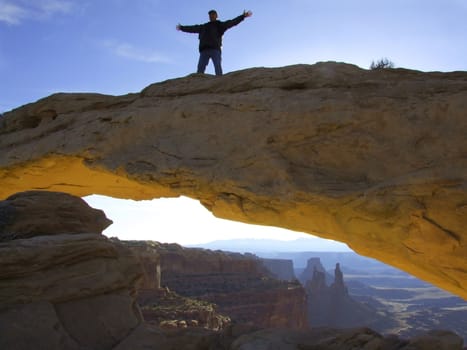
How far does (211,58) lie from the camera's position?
9195mm

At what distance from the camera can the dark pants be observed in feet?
29.7

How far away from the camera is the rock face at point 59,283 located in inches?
273

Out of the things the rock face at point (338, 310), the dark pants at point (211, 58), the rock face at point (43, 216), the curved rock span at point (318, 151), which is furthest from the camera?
the rock face at point (338, 310)

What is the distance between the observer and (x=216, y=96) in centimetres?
786

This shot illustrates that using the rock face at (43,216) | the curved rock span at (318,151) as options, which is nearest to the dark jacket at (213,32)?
the curved rock span at (318,151)

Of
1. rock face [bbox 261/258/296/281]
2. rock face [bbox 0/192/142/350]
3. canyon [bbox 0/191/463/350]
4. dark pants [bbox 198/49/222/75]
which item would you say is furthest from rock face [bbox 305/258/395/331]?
dark pants [bbox 198/49/222/75]

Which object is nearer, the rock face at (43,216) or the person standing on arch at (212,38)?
the rock face at (43,216)

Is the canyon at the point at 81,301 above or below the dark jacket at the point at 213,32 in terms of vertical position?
below

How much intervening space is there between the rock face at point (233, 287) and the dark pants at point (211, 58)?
35.8 meters

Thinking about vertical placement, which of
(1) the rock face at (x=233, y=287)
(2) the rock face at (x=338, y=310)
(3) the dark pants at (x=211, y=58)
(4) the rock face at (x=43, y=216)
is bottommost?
(2) the rock face at (x=338, y=310)

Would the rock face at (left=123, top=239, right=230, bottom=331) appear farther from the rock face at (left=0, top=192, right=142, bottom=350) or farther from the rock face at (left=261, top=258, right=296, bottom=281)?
the rock face at (left=261, top=258, right=296, bottom=281)

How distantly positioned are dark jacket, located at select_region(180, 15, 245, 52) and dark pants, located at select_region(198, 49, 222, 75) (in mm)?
89

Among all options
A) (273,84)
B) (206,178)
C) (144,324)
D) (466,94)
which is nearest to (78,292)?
(144,324)

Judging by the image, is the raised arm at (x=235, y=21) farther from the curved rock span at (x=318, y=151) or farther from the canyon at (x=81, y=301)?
the canyon at (x=81, y=301)
